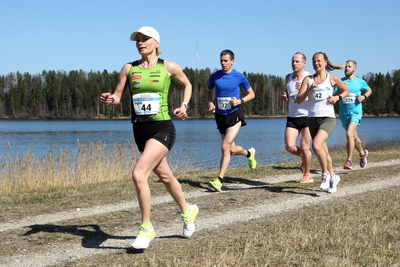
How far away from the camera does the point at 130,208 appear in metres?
7.63

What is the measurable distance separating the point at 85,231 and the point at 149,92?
1908mm

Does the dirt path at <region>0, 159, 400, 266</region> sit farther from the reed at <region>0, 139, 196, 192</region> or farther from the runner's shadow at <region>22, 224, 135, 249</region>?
the reed at <region>0, 139, 196, 192</region>

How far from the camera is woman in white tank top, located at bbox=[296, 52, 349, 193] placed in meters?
8.32

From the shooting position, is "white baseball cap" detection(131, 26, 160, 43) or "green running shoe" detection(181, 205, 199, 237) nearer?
"white baseball cap" detection(131, 26, 160, 43)

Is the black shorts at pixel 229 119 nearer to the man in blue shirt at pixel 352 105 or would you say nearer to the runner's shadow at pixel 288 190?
the runner's shadow at pixel 288 190

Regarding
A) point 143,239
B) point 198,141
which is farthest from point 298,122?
point 198,141

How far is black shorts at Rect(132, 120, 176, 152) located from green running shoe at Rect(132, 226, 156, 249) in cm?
86

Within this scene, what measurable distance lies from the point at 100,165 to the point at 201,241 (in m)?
8.25

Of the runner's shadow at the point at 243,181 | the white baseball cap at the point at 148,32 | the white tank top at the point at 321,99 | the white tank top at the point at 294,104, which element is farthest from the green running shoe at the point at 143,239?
the runner's shadow at the point at 243,181

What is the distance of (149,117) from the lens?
5242 millimetres

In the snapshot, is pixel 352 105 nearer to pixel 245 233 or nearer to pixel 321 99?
pixel 321 99

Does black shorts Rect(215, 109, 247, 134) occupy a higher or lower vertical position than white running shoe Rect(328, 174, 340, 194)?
higher

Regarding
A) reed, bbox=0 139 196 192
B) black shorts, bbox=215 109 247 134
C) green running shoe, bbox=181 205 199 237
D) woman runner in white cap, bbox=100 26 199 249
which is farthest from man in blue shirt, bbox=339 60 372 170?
woman runner in white cap, bbox=100 26 199 249

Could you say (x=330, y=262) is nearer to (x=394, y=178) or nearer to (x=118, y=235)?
(x=118, y=235)
